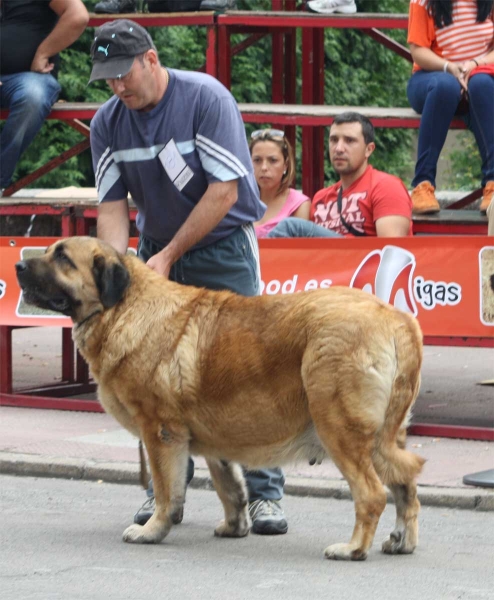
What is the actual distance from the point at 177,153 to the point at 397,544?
2.09m

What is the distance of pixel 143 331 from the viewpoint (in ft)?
18.4

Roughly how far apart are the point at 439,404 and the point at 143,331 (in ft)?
14.7

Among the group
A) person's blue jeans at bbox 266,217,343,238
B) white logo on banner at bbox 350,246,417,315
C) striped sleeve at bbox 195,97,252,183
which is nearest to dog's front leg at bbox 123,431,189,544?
striped sleeve at bbox 195,97,252,183

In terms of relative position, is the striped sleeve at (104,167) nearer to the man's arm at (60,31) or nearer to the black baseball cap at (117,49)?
the black baseball cap at (117,49)

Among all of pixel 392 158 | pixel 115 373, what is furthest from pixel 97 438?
pixel 392 158

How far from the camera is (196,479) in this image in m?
7.20

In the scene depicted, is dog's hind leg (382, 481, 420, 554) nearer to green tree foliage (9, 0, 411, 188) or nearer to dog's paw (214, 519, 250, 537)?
dog's paw (214, 519, 250, 537)

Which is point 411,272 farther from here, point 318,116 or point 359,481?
point 359,481

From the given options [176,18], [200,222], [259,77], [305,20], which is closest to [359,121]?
[305,20]

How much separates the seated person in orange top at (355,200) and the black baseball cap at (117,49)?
10.2ft

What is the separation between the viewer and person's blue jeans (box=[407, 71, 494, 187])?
29.9 feet

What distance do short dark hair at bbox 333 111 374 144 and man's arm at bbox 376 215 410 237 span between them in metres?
0.70

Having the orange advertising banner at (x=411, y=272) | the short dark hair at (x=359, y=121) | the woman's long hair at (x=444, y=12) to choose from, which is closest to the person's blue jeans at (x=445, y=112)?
the woman's long hair at (x=444, y=12)

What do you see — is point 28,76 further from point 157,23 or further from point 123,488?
point 123,488
